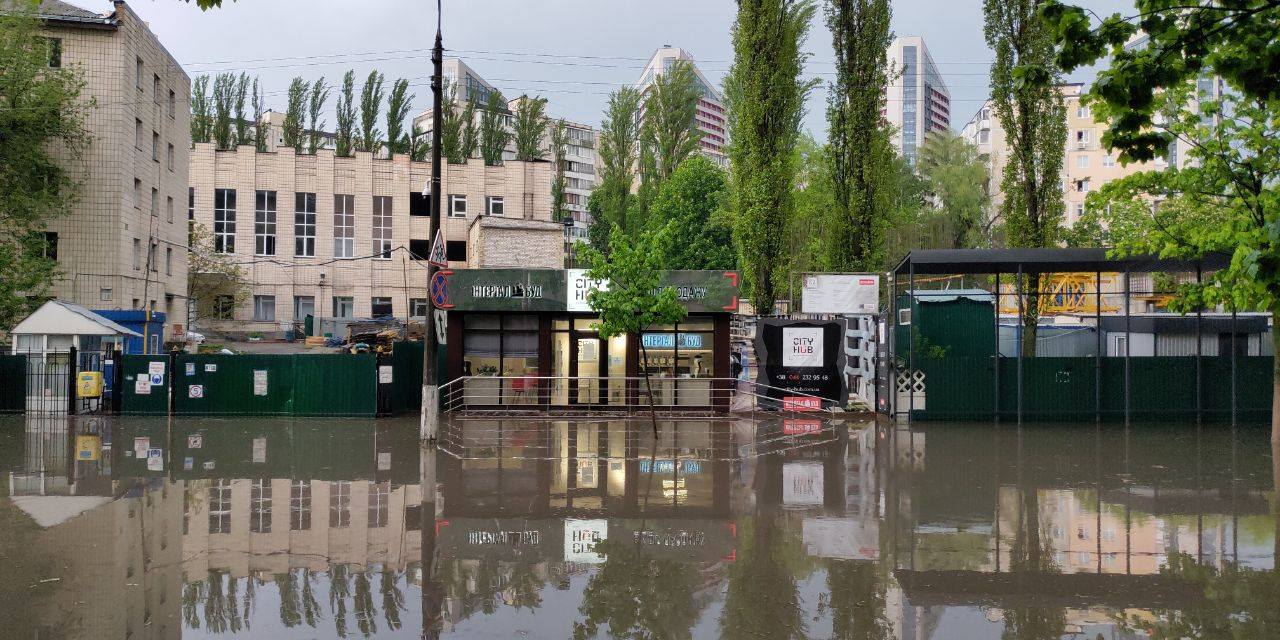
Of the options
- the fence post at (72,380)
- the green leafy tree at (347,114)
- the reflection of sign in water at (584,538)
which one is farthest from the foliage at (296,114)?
Answer: the reflection of sign in water at (584,538)

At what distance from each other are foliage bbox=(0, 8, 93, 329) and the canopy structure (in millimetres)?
27050

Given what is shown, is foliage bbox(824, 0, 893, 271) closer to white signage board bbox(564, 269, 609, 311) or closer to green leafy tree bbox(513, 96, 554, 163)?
white signage board bbox(564, 269, 609, 311)

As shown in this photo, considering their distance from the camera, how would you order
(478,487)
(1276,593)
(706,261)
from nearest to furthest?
(1276,593) < (478,487) < (706,261)

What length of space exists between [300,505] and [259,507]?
48 cm

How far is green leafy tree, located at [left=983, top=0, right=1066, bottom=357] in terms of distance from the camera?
26484 mm

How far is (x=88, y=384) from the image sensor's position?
2350 cm

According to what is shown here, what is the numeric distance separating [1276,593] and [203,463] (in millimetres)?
14676

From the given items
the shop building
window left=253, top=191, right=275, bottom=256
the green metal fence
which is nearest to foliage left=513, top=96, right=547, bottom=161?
window left=253, top=191, right=275, bottom=256

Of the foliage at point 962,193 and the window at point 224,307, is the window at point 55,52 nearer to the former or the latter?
the window at point 224,307

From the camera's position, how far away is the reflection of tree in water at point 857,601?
21.7 ft

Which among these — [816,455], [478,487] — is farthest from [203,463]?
[816,455]

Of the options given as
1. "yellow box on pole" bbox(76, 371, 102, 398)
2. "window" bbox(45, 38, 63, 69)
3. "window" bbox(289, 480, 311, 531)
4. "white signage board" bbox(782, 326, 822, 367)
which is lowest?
"window" bbox(289, 480, 311, 531)

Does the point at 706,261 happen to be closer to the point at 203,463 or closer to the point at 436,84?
the point at 436,84

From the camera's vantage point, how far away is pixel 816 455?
645 inches
